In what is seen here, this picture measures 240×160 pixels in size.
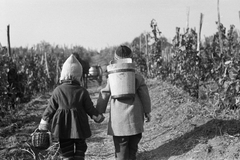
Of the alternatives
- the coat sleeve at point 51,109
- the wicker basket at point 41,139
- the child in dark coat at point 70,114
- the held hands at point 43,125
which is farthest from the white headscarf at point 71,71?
the wicker basket at point 41,139

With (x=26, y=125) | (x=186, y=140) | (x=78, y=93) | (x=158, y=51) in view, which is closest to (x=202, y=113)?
(x=186, y=140)

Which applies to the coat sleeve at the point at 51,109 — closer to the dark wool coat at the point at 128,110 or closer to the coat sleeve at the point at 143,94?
the dark wool coat at the point at 128,110

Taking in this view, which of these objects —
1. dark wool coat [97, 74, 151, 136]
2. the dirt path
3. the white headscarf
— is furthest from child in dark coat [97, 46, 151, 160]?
the dirt path

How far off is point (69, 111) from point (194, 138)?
79.8 inches

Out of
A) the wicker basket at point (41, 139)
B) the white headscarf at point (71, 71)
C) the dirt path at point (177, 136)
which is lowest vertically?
the dirt path at point (177, 136)

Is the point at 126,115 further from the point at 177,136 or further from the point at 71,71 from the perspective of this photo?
the point at 177,136

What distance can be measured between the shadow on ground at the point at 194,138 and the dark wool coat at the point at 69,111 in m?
1.56

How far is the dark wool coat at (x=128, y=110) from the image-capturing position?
169 inches

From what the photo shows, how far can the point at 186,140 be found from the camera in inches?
211

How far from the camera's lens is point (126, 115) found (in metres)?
4.31

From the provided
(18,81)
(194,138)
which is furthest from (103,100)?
(18,81)

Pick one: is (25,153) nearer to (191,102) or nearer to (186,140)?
(186,140)

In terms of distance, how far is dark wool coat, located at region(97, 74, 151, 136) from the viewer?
4305 millimetres

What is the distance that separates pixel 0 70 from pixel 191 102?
479cm
